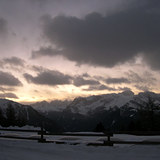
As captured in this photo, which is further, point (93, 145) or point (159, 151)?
point (93, 145)

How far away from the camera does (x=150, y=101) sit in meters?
51.0

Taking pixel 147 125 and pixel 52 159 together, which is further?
pixel 147 125

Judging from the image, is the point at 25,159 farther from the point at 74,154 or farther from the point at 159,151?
the point at 159,151

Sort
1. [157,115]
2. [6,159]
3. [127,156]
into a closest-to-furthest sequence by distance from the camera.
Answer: [6,159]
[127,156]
[157,115]

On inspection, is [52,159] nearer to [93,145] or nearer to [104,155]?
[104,155]

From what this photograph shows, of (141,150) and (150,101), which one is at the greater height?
(150,101)

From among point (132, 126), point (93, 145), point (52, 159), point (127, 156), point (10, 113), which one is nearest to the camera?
point (52, 159)

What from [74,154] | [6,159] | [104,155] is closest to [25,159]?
[6,159]

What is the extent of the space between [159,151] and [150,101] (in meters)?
40.5

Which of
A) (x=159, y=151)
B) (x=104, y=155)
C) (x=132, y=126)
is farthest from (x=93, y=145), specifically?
(x=132, y=126)

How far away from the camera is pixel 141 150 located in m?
12.8

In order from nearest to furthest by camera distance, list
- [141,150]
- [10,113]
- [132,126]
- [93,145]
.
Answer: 1. [141,150]
2. [93,145]
3. [132,126]
4. [10,113]

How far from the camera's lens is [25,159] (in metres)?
9.91

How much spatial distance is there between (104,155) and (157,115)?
41.4 meters
